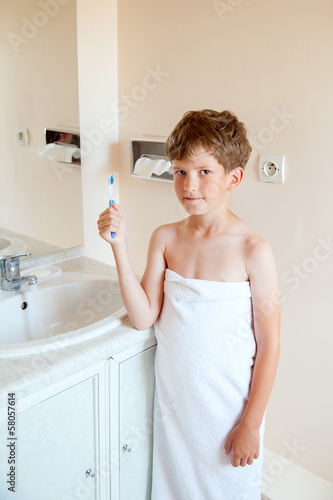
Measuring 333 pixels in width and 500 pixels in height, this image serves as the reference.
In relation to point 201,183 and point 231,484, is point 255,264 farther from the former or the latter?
point 231,484

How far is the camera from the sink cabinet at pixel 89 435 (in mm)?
875

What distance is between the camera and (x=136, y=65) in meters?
1.66

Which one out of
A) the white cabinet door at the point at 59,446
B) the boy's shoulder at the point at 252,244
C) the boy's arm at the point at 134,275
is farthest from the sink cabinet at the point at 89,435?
the boy's shoulder at the point at 252,244

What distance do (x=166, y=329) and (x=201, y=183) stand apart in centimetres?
35

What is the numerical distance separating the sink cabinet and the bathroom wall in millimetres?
580

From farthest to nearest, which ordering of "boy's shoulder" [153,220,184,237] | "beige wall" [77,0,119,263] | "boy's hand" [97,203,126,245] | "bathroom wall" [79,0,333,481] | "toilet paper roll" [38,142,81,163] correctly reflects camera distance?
"beige wall" [77,0,119,263] → "toilet paper roll" [38,142,81,163] → "bathroom wall" [79,0,333,481] → "boy's shoulder" [153,220,184,237] → "boy's hand" [97,203,126,245]

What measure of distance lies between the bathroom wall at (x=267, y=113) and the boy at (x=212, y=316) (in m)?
0.39

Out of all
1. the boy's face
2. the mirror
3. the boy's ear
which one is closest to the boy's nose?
the boy's face

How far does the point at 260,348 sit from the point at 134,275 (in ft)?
1.08

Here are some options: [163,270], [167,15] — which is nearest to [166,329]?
[163,270]

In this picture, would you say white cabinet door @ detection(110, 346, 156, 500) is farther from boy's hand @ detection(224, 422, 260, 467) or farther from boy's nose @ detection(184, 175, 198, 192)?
boy's nose @ detection(184, 175, 198, 192)

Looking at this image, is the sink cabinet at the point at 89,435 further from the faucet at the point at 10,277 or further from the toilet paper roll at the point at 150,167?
the toilet paper roll at the point at 150,167

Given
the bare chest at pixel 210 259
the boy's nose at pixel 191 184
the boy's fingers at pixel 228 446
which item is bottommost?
the boy's fingers at pixel 228 446

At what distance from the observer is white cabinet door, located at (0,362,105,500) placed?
87cm
